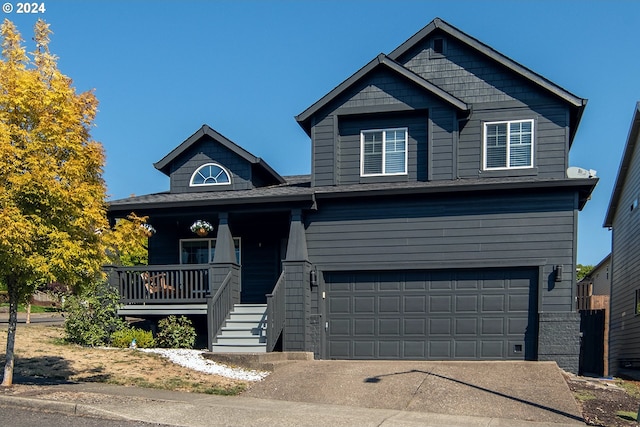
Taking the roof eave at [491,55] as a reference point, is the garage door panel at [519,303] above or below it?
below

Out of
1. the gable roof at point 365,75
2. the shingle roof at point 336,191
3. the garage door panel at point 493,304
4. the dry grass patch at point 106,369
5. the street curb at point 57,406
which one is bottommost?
the dry grass patch at point 106,369

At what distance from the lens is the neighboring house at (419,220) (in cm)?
1324

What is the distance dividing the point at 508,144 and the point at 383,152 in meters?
2.96

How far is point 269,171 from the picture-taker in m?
16.8

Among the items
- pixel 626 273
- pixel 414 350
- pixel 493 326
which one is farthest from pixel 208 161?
pixel 626 273

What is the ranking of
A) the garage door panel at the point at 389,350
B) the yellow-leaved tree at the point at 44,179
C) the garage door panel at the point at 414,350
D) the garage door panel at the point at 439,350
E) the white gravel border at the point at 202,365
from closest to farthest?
the yellow-leaved tree at the point at 44,179 < the white gravel border at the point at 202,365 < the garage door panel at the point at 439,350 < the garage door panel at the point at 414,350 < the garage door panel at the point at 389,350

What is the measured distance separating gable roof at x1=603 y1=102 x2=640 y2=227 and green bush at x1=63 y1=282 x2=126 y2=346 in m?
14.9

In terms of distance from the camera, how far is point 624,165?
63.1 ft

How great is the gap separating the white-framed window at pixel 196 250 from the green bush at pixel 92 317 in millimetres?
2634

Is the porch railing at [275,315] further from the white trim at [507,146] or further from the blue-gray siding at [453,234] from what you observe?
the white trim at [507,146]

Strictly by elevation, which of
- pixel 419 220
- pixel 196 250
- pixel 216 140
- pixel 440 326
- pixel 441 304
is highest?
pixel 216 140

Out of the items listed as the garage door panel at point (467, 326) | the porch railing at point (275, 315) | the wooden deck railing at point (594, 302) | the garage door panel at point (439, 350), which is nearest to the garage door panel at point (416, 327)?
the garage door panel at point (439, 350)

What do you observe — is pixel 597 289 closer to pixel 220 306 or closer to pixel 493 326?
pixel 493 326

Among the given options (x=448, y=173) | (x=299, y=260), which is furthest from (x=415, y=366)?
(x=448, y=173)
